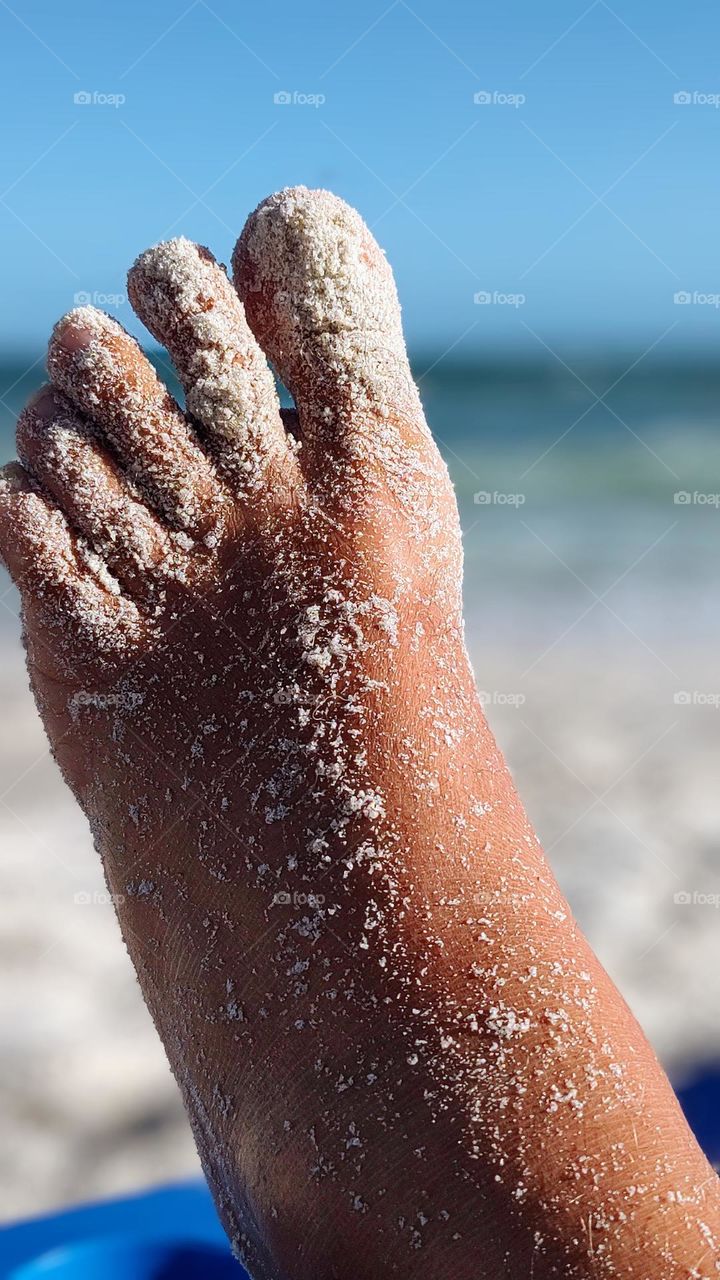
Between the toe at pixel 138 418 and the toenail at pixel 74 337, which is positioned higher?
the toenail at pixel 74 337

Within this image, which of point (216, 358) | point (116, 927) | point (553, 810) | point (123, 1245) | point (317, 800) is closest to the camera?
point (317, 800)

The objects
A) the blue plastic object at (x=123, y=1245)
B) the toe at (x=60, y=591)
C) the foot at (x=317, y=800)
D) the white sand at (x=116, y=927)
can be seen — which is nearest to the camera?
the foot at (x=317, y=800)

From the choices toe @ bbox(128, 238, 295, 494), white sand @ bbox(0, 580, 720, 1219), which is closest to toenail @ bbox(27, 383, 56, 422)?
toe @ bbox(128, 238, 295, 494)

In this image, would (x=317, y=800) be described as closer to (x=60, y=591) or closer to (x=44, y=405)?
(x=60, y=591)

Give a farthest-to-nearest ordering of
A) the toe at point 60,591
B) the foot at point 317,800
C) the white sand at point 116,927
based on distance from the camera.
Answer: the white sand at point 116,927 < the toe at point 60,591 < the foot at point 317,800

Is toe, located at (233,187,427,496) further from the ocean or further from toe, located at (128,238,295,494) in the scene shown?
the ocean

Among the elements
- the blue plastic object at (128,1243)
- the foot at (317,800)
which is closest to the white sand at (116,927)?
the blue plastic object at (128,1243)

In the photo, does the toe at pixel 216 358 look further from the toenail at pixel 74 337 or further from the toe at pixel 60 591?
the toe at pixel 60 591

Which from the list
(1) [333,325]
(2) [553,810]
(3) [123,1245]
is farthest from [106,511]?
(2) [553,810]
